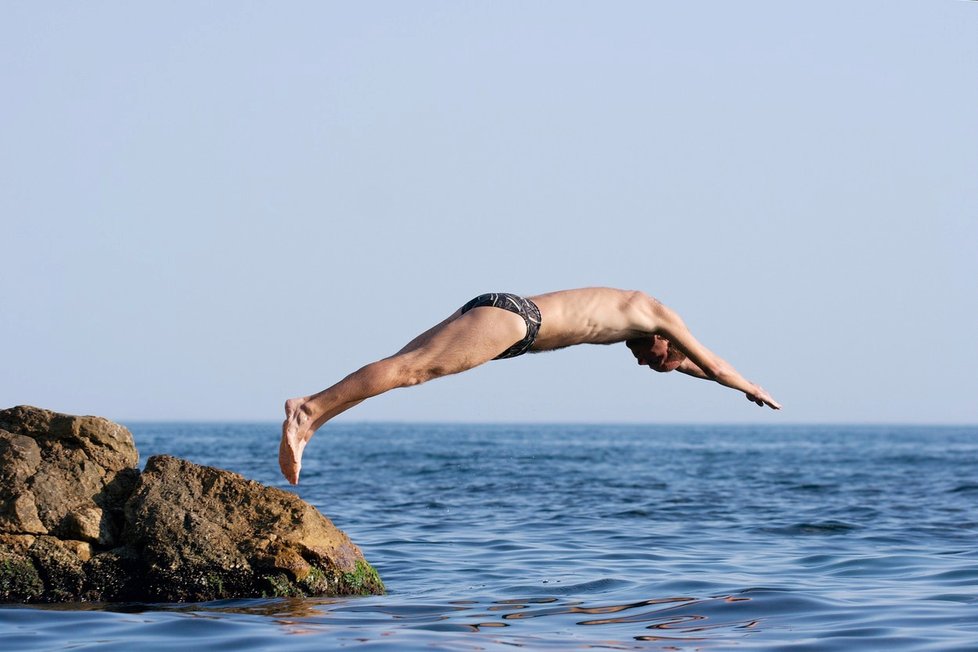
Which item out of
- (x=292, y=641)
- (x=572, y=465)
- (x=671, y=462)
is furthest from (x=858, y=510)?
(x=671, y=462)

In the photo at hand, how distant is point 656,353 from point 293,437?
3.18 metres

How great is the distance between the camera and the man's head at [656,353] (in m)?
9.93

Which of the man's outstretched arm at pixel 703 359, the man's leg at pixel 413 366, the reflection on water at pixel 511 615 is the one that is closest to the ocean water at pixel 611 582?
the reflection on water at pixel 511 615

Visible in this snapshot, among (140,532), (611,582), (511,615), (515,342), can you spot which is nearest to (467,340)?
(515,342)

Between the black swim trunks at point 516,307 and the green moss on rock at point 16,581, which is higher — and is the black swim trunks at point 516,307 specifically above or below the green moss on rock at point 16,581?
above

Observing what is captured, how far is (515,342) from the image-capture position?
359 inches

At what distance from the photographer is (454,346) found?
8789 millimetres

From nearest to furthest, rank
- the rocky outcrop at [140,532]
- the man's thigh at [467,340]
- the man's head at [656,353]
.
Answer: the man's thigh at [467,340], the rocky outcrop at [140,532], the man's head at [656,353]

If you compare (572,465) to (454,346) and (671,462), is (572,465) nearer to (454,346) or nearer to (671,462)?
(671,462)

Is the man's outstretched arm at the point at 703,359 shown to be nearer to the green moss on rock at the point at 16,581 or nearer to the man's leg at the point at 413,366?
the man's leg at the point at 413,366

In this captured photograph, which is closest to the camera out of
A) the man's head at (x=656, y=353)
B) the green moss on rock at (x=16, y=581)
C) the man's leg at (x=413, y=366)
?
the man's leg at (x=413, y=366)

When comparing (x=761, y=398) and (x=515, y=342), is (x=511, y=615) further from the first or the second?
(x=761, y=398)

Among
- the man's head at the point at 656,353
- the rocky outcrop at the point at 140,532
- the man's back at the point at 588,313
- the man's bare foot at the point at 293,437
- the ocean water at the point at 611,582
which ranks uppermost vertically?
the man's back at the point at 588,313

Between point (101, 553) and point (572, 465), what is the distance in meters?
29.9
